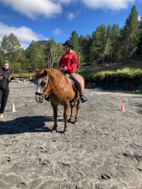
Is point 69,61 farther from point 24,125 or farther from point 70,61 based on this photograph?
point 24,125

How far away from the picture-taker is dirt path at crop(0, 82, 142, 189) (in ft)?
8.32

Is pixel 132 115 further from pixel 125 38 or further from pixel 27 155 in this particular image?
pixel 125 38

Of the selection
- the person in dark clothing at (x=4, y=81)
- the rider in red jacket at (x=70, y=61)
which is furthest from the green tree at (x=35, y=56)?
the rider in red jacket at (x=70, y=61)

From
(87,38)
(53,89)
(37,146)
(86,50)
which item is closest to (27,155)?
(37,146)

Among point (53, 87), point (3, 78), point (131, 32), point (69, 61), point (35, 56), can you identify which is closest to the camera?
point (53, 87)

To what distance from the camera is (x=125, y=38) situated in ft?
141

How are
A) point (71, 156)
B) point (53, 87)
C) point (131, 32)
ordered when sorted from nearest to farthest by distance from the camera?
point (71, 156), point (53, 87), point (131, 32)

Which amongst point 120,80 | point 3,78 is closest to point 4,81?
→ point 3,78

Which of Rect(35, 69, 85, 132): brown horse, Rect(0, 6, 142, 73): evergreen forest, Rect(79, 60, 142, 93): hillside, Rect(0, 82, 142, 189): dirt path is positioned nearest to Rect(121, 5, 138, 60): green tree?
Rect(0, 6, 142, 73): evergreen forest

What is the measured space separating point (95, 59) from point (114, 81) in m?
39.3

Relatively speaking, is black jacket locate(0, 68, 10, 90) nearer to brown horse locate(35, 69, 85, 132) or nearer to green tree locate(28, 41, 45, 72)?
brown horse locate(35, 69, 85, 132)

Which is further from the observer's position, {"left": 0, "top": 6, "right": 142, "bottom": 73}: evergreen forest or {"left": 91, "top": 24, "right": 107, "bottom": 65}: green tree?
{"left": 91, "top": 24, "right": 107, "bottom": 65}: green tree

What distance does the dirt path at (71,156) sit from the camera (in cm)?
254

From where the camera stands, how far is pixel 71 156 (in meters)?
3.35
